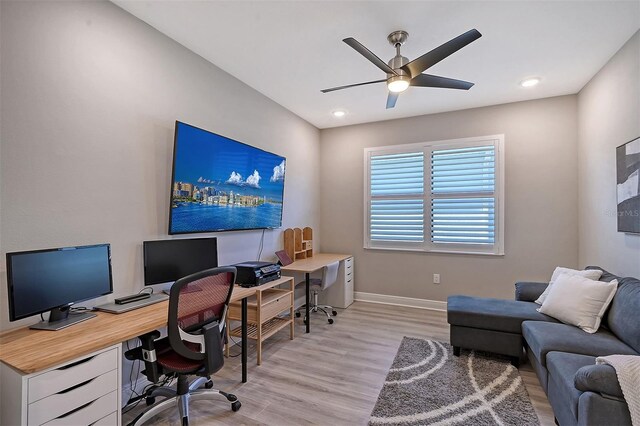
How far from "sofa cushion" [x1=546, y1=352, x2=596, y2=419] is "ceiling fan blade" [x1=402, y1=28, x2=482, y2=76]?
2.11 metres

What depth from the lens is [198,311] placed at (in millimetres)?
1871

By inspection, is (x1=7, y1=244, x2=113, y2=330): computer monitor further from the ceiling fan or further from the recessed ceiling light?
the recessed ceiling light

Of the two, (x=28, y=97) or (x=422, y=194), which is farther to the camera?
(x=422, y=194)

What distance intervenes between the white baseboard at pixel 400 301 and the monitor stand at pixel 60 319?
3660 millimetres

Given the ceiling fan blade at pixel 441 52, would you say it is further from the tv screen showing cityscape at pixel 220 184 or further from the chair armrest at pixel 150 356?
the chair armrest at pixel 150 356

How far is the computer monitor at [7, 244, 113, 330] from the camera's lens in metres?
1.45

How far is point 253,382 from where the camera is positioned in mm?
2461

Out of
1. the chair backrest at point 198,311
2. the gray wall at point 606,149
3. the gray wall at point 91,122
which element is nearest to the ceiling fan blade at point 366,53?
the gray wall at point 91,122

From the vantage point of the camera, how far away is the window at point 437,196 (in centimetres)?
396

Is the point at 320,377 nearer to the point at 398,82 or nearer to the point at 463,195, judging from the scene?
the point at 398,82

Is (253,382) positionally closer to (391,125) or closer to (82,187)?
(82,187)

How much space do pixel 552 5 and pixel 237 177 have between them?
2862 mm

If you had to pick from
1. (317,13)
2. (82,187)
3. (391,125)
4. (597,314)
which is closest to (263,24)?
(317,13)

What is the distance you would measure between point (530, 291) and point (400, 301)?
1.79m
